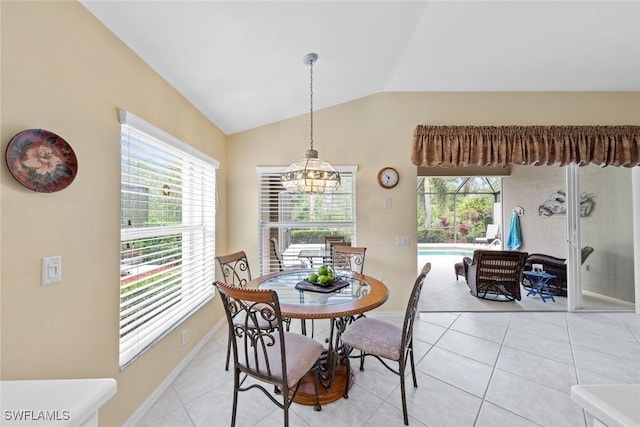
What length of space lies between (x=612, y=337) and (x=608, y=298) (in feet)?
4.58

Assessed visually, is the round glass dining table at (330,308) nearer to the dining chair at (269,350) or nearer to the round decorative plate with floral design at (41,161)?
the dining chair at (269,350)

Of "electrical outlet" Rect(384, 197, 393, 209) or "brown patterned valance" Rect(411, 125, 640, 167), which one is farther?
"electrical outlet" Rect(384, 197, 393, 209)

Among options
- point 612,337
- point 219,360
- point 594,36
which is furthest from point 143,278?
point 612,337

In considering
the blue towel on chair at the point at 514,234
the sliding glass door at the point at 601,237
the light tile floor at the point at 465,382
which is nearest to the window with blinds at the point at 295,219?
the light tile floor at the point at 465,382

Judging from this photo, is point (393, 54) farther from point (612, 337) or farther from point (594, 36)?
point (612, 337)

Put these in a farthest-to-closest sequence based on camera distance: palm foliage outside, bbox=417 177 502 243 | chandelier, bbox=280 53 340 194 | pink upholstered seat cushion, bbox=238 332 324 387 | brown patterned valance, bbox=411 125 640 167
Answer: palm foliage outside, bbox=417 177 502 243
brown patterned valance, bbox=411 125 640 167
chandelier, bbox=280 53 340 194
pink upholstered seat cushion, bbox=238 332 324 387

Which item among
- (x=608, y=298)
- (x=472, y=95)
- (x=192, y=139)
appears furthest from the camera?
(x=608, y=298)

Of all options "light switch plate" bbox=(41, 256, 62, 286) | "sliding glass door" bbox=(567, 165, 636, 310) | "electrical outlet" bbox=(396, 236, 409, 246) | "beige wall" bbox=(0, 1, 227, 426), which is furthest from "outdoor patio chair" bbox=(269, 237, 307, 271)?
"sliding glass door" bbox=(567, 165, 636, 310)

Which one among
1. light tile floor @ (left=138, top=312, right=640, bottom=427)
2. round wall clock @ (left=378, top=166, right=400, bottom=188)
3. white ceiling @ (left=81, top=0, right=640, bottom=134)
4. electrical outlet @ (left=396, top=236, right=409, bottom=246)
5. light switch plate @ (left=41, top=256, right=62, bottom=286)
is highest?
white ceiling @ (left=81, top=0, right=640, bottom=134)

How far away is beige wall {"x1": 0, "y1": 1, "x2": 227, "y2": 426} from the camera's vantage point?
1.06 meters

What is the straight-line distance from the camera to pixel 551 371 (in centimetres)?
220

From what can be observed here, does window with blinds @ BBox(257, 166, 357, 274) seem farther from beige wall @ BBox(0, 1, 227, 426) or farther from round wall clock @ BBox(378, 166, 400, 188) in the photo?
beige wall @ BBox(0, 1, 227, 426)

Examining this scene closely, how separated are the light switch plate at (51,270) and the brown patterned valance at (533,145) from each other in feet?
11.1

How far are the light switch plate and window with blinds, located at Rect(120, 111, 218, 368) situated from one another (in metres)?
0.42
